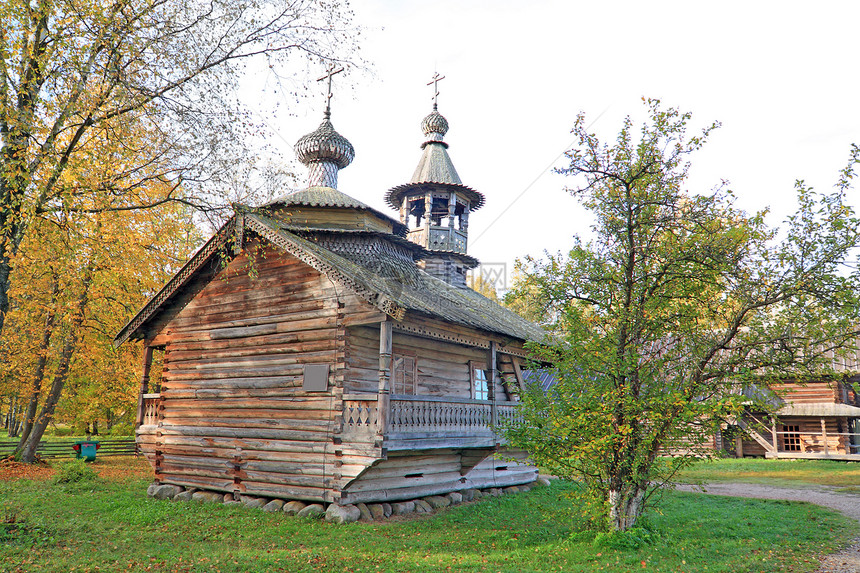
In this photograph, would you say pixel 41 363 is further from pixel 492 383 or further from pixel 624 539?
pixel 624 539

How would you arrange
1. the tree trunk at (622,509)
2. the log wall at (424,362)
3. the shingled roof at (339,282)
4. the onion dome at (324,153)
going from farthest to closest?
the onion dome at (324,153) → the log wall at (424,362) → the shingled roof at (339,282) → the tree trunk at (622,509)

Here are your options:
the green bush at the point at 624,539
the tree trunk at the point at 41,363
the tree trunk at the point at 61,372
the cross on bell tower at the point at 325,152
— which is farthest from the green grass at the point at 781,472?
the tree trunk at the point at 41,363

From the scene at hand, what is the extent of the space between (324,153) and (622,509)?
1595 cm

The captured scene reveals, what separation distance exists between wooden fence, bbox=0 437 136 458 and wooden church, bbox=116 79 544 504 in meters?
11.9

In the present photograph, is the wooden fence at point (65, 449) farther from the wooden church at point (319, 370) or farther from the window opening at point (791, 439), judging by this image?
the window opening at point (791, 439)

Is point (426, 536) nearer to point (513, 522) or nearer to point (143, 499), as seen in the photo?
point (513, 522)

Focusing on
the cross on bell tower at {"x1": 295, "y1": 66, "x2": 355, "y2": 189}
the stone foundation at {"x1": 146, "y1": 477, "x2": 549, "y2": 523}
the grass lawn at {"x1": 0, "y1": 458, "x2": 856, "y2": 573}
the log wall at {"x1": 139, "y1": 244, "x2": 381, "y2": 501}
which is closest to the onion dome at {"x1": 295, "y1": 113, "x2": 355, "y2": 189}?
the cross on bell tower at {"x1": 295, "y1": 66, "x2": 355, "y2": 189}

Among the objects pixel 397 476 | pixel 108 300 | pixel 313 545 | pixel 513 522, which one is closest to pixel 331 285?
pixel 397 476

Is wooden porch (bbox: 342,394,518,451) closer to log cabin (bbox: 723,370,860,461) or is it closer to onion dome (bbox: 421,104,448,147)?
onion dome (bbox: 421,104,448,147)

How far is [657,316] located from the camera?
10430mm

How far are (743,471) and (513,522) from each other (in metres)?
17.2

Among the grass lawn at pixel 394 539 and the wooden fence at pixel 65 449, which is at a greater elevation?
the grass lawn at pixel 394 539

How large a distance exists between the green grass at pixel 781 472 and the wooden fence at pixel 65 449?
26920mm

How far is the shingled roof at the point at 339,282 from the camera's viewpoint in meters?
12.6
